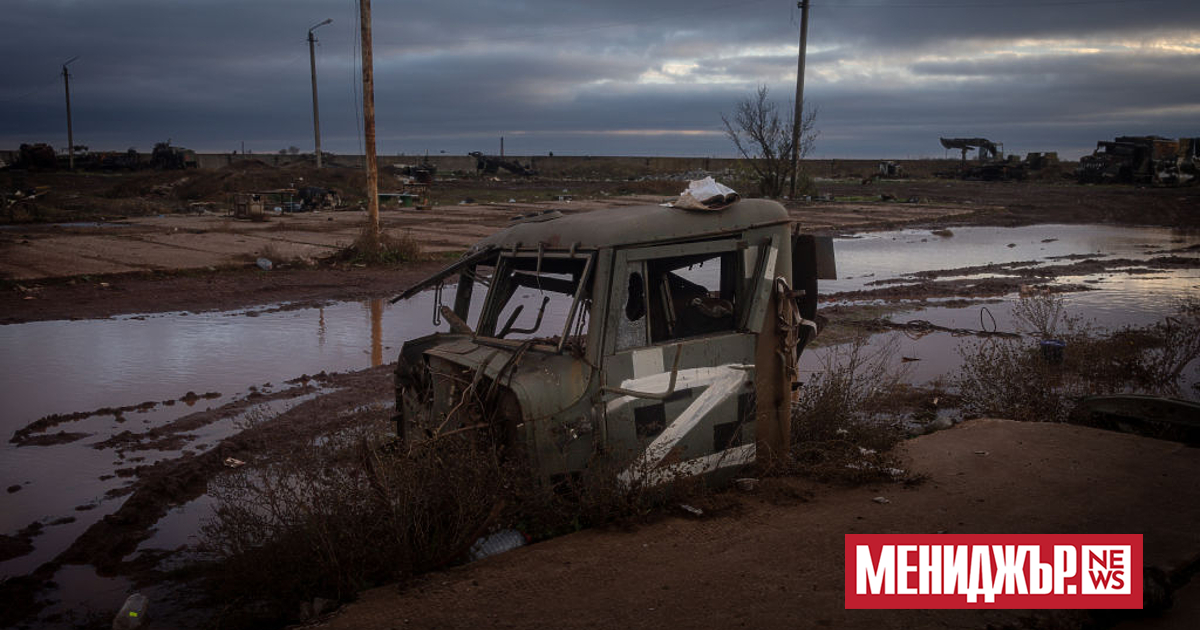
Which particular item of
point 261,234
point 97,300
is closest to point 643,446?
point 97,300

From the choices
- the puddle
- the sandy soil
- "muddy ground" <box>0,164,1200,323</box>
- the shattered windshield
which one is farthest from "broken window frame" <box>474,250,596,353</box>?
the puddle

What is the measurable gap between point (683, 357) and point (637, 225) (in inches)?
32.8

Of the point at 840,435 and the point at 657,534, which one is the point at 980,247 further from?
the point at 657,534

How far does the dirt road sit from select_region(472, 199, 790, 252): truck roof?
65.9 inches

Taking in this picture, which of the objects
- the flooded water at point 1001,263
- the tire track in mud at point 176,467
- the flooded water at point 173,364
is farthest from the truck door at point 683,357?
the flooded water at point 1001,263

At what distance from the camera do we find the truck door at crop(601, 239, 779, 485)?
4793mm

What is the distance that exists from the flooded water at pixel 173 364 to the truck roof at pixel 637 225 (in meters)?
1.14

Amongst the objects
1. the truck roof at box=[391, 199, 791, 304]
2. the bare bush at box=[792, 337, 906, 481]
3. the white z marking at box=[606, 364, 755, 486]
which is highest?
the truck roof at box=[391, 199, 791, 304]

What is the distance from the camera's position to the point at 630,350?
483 centimetres

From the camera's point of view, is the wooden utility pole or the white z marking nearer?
the white z marking

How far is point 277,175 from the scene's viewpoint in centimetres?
4606

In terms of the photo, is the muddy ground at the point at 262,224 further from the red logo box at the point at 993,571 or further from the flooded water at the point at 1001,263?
the flooded water at the point at 1001,263

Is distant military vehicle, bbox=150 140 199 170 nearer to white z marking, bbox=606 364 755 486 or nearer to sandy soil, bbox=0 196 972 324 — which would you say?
sandy soil, bbox=0 196 972 324

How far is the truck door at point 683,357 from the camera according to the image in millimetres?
4793
